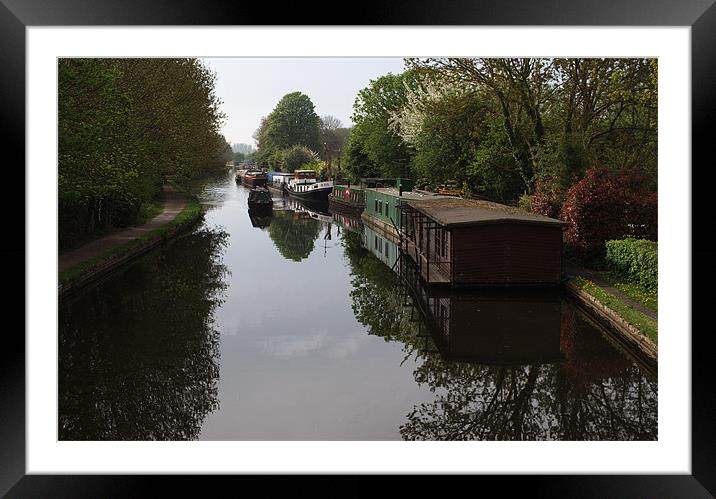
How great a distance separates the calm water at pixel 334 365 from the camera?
865 cm

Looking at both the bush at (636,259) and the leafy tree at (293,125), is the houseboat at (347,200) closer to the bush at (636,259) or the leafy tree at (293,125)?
the bush at (636,259)

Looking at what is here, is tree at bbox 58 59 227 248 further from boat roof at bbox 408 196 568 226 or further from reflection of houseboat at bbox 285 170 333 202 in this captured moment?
reflection of houseboat at bbox 285 170 333 202

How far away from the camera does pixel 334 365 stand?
37.0 ft

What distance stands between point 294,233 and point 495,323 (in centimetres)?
2061

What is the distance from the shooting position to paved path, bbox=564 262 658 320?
42.4 feet

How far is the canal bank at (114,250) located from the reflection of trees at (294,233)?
4.08m

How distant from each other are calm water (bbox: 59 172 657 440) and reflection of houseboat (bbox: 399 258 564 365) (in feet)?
0.15

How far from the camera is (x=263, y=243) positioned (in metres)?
29.1

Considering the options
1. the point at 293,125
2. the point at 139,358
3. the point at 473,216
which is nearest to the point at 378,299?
the point at 473,216

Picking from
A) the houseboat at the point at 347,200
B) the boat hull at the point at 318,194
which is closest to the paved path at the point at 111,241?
the houseboat at the point at 347,200

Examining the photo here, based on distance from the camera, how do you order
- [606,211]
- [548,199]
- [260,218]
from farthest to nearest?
[260,218] < [548,199] < [606,211]

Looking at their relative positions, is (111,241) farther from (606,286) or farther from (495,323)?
(606,286)
